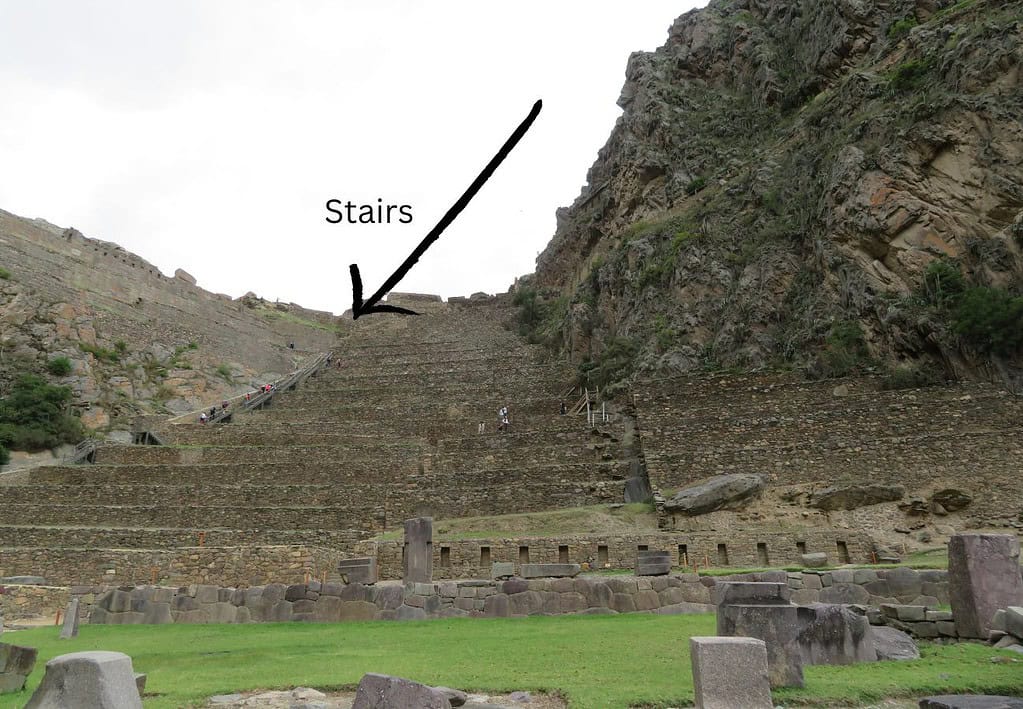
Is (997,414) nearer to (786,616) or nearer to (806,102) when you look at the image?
(786,616)

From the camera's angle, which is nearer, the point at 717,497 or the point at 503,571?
the point at 503,571

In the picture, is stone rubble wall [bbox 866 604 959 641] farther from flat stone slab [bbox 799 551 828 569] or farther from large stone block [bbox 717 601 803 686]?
flat stone slab [bbox 799 551 828 569]

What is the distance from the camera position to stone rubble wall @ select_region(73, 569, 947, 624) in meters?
13.7

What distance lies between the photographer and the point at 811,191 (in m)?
29.6

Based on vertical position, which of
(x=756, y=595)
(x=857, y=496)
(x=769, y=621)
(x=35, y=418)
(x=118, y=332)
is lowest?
(x=769, y=621)

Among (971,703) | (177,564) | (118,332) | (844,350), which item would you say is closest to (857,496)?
(844,350)

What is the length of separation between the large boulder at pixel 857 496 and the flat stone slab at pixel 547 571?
8.43 m

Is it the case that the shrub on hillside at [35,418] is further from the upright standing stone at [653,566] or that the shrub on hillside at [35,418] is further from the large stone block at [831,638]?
the large stone block at [831,638]

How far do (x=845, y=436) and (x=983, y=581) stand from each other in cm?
1240

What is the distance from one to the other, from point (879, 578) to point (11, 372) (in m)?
38.3

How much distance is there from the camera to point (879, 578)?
497 inches

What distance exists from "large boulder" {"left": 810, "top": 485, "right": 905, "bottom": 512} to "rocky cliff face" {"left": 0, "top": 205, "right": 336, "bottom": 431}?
108 ft

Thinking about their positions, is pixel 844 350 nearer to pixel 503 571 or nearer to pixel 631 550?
pixel 631 550

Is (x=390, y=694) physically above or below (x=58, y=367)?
below
